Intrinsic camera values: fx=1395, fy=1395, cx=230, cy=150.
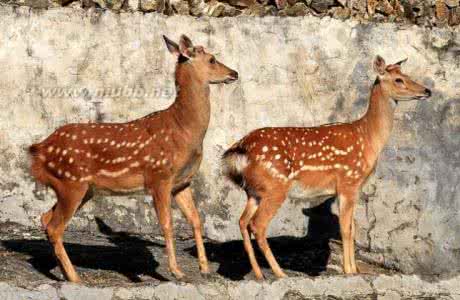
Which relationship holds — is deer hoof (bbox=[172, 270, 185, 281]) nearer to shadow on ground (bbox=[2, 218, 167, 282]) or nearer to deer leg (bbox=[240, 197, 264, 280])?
shadow on ground (bbox=[2, 218, 167, 282])

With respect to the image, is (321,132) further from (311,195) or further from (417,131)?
(417,131)

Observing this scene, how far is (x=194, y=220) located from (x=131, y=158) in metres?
0.83

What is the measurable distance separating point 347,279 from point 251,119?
327 cm

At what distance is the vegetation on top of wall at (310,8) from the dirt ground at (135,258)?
2216mm

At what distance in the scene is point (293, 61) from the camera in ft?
46.9

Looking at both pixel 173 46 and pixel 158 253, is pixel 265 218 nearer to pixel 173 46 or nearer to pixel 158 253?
pixel 158 253

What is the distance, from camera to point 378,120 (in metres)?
12.6

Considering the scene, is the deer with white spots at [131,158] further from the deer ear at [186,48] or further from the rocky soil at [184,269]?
the rocky soil at [184,269]

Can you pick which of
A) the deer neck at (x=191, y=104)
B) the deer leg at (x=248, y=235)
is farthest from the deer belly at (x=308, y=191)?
the deer neck at (x=191, y=104)

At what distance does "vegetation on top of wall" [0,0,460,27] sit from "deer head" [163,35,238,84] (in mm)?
2331

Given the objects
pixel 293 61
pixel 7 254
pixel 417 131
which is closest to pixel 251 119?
pixel 293 61

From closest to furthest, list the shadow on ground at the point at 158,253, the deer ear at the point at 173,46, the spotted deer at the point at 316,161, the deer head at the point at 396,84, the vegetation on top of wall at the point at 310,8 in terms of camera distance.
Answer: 1. the deer ear at the point at 173,46
2. the spotted deer at the point at 316,161
3. the shadow on ground at the point at 158,253
4. the deer head at the point at 396,84
5. the vegetation on top of wall at the point at 310,8

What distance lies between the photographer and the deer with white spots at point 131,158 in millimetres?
11297

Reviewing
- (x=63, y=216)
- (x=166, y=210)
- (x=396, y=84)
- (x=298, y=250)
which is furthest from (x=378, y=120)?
(x=63, y=216)
